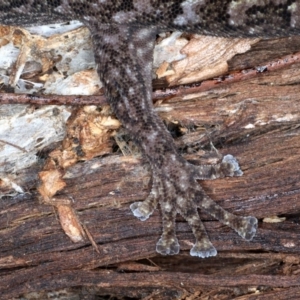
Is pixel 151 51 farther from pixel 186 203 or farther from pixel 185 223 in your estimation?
pixel 185 223

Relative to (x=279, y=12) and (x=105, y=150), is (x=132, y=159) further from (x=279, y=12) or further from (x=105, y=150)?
(x=279, y=12)

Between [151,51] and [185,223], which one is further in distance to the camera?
[151,51]

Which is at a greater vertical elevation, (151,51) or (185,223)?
(151,51)

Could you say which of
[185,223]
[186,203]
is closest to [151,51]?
[186,203]

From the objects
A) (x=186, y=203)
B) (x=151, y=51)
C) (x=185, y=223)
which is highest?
(x=151, y=51)
